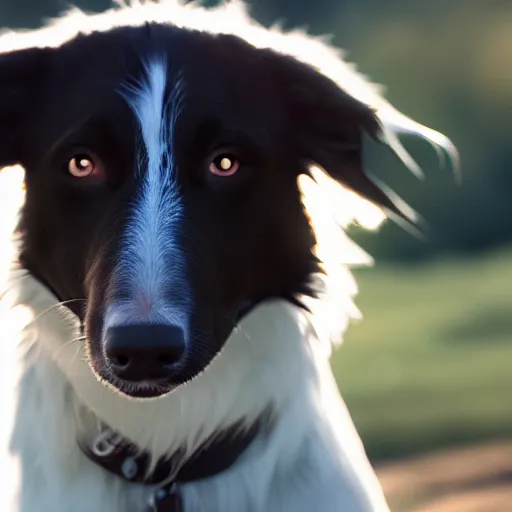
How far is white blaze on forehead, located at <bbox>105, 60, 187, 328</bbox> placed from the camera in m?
1.88

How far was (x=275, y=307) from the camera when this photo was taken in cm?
230

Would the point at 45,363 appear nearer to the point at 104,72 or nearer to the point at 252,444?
the point at 252,444

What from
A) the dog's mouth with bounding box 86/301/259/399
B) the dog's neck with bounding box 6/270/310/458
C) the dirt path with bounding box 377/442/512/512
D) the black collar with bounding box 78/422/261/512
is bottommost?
the dirt path with bounding box 377/442/512/512

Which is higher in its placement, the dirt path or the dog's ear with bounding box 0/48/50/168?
the dog's ear with bounding box 0/48/50/168

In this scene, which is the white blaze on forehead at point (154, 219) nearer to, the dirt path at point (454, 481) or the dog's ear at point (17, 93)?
the dog's ear at point (17, 93)

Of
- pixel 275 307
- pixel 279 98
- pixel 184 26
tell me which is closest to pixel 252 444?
pixel 275 307

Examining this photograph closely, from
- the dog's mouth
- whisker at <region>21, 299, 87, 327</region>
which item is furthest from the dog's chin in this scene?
whisker at <region>21, 299, 87, 327</region>

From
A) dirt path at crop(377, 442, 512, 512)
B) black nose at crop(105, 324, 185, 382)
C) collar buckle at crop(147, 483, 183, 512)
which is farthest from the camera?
dirt path at crop(377, 442, 512, 512)

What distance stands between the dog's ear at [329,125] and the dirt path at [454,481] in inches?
97.7


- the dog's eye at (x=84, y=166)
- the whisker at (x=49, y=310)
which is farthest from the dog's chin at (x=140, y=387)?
the dog's eye at (x=84, y=166)

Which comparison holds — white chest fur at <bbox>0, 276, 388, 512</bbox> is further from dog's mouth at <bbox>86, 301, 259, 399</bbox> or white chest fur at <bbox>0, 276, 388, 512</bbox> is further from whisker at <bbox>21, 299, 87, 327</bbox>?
dog's mouth at <bbox>86, 301, 259, 399</bbox>

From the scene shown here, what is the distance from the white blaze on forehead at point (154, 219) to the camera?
1877 mm

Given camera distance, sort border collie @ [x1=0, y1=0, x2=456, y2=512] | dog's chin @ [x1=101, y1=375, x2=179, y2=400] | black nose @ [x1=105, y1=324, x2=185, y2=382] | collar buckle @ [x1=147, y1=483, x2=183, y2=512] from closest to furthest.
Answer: black nose @ [x1=105, y1=324, x2=185, y2=382]
dog's chin @ [x1=101, y1=375, x2=179, y2=400]
border collie @ [x1=0, y1=0, x2=456, y2=512]
collar buckle @ [x1=147, y1=483, x2=183, y2=512]

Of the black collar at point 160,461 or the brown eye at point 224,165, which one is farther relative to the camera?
the black collar at point 160,461
